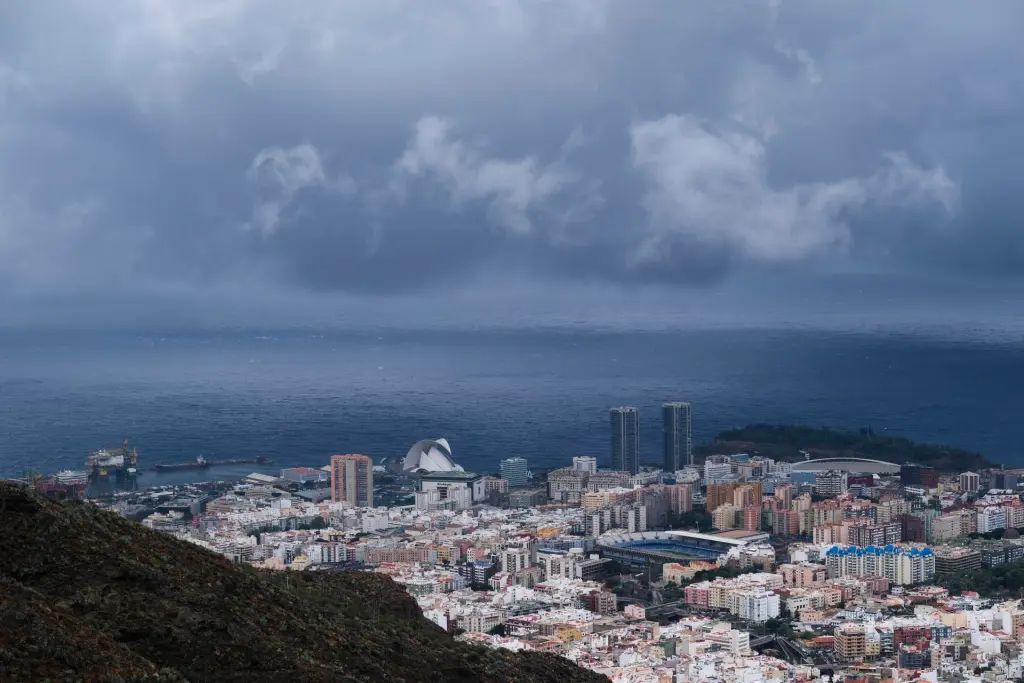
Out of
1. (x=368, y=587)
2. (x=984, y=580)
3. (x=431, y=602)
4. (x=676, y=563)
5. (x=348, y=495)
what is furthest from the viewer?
(x=348, y=495)

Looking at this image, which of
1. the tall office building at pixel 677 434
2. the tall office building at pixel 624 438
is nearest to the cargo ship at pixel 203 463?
the tall office building at pixel 624 438

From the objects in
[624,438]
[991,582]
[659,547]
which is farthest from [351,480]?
[991,582]

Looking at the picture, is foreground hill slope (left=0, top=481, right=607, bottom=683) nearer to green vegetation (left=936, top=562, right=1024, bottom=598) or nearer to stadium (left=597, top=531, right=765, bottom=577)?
green vegetation (left=936, top=562, right=1024, bottom=598)

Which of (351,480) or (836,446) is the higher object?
(836,446)

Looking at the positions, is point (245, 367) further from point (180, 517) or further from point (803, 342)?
point (180, 517)

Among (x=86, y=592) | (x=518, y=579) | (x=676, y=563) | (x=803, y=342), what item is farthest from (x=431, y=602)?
(x=803, y=342)

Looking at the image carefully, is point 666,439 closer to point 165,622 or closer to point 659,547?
point 659,547

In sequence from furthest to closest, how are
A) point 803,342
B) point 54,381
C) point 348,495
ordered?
point 803,342 < point 54,381 < point 348,495
